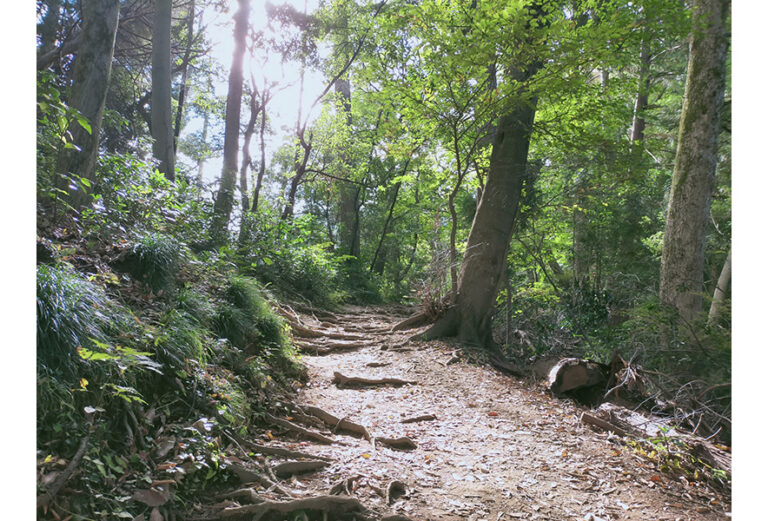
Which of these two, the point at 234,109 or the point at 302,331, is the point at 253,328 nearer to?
the point at 302,331

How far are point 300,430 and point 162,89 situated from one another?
275 inches

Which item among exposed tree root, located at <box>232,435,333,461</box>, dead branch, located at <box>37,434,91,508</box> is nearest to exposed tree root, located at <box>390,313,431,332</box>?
exposed tree root, located at <box>232,435,333,461</box>

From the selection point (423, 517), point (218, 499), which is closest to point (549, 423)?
point (423, 517)

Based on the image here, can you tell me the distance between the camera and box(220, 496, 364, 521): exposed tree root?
184cm

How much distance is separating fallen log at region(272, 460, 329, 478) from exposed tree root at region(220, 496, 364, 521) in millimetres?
415

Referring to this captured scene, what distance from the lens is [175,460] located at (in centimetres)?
198

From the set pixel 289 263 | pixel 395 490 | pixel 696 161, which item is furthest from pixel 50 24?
pixel 696 161

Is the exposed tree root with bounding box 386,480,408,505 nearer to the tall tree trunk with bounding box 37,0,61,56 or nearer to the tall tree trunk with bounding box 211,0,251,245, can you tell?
the tall tree trunk with bounding box 211,0,251,245

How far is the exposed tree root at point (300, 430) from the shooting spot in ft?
9.68

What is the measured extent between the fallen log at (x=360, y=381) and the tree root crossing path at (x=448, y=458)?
0.5 inches

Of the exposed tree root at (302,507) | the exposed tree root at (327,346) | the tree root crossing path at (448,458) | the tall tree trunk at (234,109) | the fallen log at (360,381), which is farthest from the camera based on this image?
the tall tree trunk at (234,109)

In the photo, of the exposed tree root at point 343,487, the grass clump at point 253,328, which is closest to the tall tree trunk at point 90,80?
the grass clump at point 253,328

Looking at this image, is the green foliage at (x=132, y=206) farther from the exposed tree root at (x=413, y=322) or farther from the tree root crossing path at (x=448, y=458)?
the exposed tree root at (x=413, y=322)

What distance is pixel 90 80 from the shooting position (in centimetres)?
368
